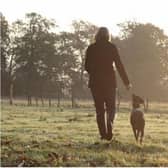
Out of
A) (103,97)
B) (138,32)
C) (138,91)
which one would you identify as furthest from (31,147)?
(138,32)

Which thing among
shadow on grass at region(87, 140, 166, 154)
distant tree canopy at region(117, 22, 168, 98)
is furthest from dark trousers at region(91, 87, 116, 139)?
distant tree canopy at region(117, 22, 168, 98)

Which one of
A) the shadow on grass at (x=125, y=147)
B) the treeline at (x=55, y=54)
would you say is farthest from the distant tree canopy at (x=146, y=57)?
the shadow on grass at (x=125, y=147)

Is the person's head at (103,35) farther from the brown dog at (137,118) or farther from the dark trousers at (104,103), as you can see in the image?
the brown dog at (137,118)

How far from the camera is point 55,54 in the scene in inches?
Answer: 3078

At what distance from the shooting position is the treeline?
7406cm

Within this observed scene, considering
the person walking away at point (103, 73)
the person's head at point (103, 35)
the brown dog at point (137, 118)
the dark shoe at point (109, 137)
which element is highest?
the person's head at point (103, 35)

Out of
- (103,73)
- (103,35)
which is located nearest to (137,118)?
(103,73)

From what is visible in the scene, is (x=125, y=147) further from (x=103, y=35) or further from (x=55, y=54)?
(x=55, y=54)

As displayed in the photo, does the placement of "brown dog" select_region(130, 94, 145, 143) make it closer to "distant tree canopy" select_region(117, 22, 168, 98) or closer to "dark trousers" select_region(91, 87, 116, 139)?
"dark trousers" select_region(91, 87, 116, 139)

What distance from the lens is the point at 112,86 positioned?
480 inches

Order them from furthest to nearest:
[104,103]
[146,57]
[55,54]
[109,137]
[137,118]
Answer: [55,54] → [146,57] → [137,118] → [109,137] → [104,103]

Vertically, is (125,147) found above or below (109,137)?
below

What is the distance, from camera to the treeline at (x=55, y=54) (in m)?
74.1

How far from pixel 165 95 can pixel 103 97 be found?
69088 mm
